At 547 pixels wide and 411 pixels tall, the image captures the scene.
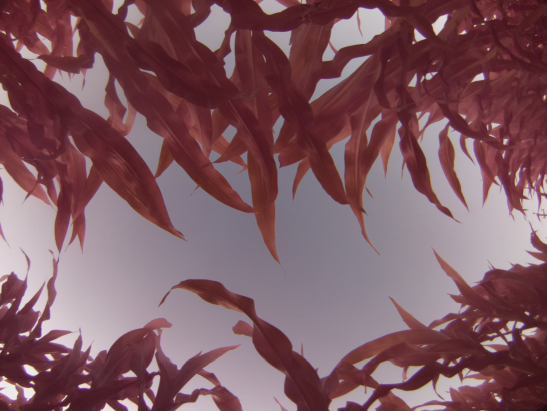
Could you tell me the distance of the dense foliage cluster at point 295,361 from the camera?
0.92 ft

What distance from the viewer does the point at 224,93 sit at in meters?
0.23

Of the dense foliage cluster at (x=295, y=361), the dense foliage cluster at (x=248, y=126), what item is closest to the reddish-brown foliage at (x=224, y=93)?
the dense foliage cluster at (x=248, y=126)

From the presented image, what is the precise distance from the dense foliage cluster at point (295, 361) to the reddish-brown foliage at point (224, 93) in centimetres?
12

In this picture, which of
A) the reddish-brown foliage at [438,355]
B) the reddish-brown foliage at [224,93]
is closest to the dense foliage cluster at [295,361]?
the reddish-brown foliage at [438,355]

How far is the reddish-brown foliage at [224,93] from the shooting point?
24 centimetres

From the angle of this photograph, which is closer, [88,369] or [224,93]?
[224,93]

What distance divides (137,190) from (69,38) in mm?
284

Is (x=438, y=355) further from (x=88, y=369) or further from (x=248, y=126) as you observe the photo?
(x=88, y=369)

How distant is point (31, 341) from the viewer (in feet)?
1.29

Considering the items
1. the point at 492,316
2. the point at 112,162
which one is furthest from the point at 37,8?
Result: the point at 492,316

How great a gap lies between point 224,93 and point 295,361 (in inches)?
10.0

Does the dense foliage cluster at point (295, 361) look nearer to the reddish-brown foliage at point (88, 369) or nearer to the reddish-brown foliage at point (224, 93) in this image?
the reddish-brown foliage at point (88, 369)

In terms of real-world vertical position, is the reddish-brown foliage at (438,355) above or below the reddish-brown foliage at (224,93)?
below

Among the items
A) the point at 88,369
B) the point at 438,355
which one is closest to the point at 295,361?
the point at 438,355
